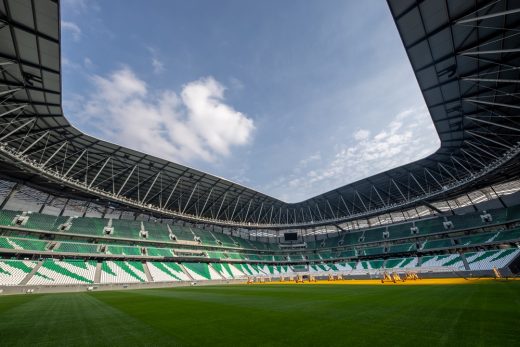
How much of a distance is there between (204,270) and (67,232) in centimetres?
2225

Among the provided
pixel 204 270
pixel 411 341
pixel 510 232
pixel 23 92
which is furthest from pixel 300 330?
pixel 510 232

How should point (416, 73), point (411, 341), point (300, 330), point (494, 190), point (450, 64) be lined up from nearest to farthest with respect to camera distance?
1. point (411, 341)
2. point (300, 330)
3. point (450, 64)
4. point (416, 73)
5. point (494, 190)

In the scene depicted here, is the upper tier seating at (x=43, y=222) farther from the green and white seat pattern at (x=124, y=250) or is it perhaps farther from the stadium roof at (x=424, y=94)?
the green and white seat pattern at (x=124, y=250)

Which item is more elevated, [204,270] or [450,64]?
[450,64]

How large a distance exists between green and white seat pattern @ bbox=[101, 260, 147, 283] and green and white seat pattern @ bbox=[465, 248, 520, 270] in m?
47.5

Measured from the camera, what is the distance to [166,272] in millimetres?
37438

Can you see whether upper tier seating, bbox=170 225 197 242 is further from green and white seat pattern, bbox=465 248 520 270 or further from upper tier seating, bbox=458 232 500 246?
upper tier seating, bbox=458 232 500 246

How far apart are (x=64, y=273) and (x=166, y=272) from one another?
1312 cm

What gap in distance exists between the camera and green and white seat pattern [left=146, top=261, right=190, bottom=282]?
3555cm

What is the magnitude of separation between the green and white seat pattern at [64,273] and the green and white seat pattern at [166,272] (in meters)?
7.99

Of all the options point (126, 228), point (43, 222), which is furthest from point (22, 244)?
point (126, 228)

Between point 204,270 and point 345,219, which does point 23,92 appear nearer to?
point 204,270

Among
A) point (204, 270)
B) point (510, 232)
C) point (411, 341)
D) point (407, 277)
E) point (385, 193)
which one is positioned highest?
point (385, 193)

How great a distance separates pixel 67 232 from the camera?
1369 inches
